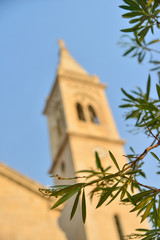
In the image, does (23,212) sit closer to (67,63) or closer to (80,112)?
(80,112)

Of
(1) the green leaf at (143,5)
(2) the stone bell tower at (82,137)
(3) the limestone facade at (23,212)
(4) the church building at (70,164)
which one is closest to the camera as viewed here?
(1) the green leaf at (143,5)

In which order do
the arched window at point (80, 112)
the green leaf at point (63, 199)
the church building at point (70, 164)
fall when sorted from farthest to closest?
the arched window at point (80, 112), the church building at point (70, 164), the green leaf at point (63, 199)

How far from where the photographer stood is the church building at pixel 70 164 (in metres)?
7.64

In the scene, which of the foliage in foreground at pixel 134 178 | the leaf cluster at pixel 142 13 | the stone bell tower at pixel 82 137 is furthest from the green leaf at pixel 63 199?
the stone bell tower at pixel 82 137

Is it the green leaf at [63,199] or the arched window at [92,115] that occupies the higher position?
the arched window at [92,115]

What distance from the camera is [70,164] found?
11508mm

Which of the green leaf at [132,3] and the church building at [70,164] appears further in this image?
the church building at [70,164]

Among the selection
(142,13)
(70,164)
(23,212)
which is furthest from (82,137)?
(142,13)

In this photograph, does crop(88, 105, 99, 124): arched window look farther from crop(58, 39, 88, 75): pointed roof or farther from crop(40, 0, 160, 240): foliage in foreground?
crop(40, 0, 160, 240): foliage in foreground

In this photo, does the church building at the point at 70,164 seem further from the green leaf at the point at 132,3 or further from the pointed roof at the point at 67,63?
the green leaf at the point at 132,3

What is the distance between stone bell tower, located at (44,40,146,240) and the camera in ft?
30.8

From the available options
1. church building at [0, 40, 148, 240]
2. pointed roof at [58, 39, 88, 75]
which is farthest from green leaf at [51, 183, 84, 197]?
pointed roof at [58, 39, 88, 75]

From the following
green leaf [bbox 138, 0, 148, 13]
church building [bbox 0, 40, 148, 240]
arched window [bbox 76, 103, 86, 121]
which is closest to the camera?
green leaf [bbox 138, 0, 148, 13]

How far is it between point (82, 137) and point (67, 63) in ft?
27.5
